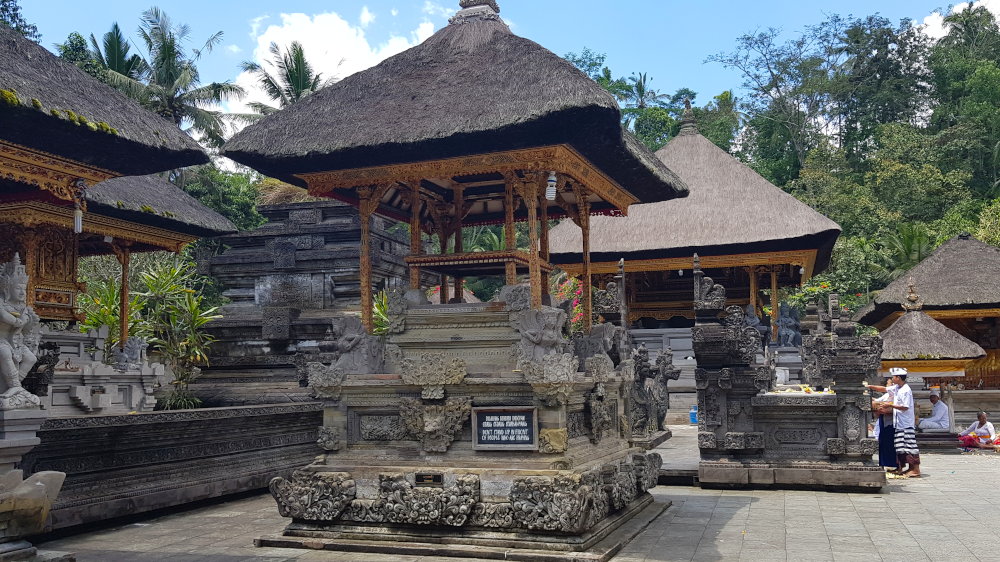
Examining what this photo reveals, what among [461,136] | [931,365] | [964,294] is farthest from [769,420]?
[964,294]

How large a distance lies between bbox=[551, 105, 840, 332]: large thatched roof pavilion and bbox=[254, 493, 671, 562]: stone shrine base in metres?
17.0

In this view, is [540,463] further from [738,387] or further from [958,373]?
[958,373]

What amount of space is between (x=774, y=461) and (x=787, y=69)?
44358 mm

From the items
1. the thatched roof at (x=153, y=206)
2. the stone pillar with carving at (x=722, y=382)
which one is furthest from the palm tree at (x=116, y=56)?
the stone pillar with carving at (x=722, y=382)

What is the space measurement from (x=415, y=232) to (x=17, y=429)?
→ 17.3ft

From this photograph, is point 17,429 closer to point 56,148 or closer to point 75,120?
point 75,120

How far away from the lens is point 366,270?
1036 cm

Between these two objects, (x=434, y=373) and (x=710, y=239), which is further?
(x=710, y=239)

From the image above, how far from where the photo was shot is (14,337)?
23.0ft

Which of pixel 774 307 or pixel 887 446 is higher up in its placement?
pixel 774 307

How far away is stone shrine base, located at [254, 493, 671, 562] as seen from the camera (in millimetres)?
8008

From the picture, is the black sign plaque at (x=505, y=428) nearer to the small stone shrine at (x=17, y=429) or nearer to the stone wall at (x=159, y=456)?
the small stone shrine at (x=17, y=429)

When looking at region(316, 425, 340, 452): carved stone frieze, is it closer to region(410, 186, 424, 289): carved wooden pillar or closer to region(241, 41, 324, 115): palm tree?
region(410, 186, 424, 289): carved wooden pillar

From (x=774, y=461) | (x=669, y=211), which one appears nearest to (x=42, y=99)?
(x=774, y=461)
